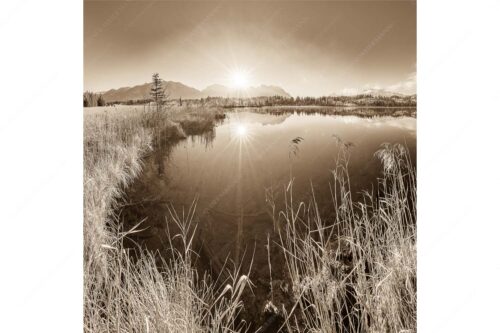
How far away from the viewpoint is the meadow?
6.84ft

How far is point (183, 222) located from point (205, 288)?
0.37 m

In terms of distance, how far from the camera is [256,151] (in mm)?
2330

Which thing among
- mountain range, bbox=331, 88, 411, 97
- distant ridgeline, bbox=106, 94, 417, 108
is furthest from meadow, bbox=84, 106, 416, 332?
mountain range, bbox=331, 88, 411, 97

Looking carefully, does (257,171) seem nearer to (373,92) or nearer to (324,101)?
(324,101)

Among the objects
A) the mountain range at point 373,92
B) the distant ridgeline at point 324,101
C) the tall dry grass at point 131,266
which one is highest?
the mountain range at point 373,92

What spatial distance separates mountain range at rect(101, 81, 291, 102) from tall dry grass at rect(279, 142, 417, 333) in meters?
0.50

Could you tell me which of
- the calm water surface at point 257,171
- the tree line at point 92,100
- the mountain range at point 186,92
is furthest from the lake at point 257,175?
the tree line at point 92,100

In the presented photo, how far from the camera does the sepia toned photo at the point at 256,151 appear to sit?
2.23 m

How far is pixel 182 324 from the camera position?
6.66 feet

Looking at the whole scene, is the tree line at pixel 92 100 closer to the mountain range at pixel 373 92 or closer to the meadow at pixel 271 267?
the meadow at pixel 271 267

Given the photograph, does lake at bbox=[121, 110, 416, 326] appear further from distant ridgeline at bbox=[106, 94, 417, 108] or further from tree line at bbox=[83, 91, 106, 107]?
tree line at bbox=[83, 91, 106, 107]
